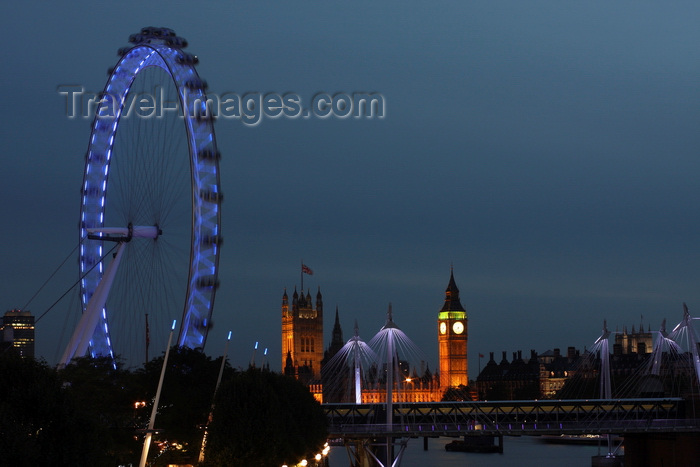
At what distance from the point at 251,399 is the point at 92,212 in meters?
10.5

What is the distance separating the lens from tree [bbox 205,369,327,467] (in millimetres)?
50312

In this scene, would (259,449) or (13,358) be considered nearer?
(13,358)

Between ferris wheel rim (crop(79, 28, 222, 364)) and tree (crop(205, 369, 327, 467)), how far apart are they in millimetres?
4292

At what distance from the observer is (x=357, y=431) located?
7362 cm

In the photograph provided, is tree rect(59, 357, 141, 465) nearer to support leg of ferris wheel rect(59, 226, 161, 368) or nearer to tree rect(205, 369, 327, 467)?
support leg of ferris wheel rect(59, 226, 161, 368)

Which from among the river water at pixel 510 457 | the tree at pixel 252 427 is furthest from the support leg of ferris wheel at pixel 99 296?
the river water at pixel 510 457

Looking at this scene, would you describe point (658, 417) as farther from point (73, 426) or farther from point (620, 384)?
point (620, 384)

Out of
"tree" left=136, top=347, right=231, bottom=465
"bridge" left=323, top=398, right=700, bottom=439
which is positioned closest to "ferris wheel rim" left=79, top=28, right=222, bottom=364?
"tree" left=136, top=347, right=231, bottom=465

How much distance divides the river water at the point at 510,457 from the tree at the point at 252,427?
56.3m

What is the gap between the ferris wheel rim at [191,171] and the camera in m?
47.7

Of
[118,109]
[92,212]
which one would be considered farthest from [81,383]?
[118,109]

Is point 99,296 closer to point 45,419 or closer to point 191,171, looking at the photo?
A: point 191,171

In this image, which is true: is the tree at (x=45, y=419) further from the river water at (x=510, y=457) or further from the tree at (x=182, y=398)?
the river water at (x=510, y=457)

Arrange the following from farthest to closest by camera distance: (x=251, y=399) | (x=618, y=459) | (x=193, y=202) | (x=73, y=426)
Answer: (x=618, y=459) < (x=251, y=399) < (x=193, y=202) < (x=73, y=426)
